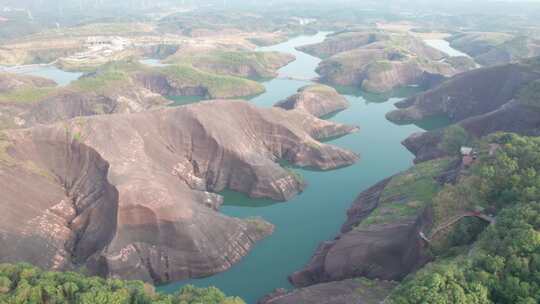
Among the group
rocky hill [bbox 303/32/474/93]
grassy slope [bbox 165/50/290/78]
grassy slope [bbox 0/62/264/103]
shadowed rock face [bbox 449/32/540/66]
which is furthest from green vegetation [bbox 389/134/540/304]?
grassy slope [bbox 165/50/290/78]

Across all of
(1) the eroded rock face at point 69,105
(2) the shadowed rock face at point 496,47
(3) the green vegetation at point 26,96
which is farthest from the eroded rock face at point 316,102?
(2) the shadowed rock face at point 496,47

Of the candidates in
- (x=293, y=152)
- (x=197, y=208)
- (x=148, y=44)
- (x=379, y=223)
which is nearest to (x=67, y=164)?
(x=197, y=208)

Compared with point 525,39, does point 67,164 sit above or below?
below

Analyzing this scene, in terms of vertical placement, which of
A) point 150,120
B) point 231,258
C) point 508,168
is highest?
point 508,168

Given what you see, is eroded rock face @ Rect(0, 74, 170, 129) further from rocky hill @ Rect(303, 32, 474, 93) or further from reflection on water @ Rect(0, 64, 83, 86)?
rocky hill @ Rect(303, 32, 474, 93)

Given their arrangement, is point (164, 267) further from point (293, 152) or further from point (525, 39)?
point (525, 39)

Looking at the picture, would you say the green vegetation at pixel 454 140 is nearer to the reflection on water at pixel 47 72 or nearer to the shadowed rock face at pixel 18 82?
the shadowed rock face at pixel 18 82
